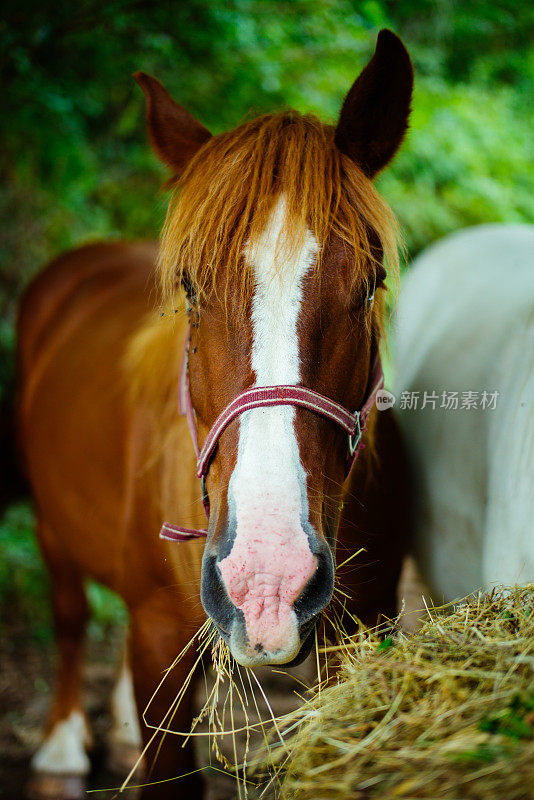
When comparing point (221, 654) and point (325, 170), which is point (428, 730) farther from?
point (325, 170)

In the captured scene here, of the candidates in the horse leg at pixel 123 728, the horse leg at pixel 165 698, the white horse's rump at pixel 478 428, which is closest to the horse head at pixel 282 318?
the white horse's rump at pixel 478 428

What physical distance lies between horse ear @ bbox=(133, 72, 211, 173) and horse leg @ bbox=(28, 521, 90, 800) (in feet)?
6.00

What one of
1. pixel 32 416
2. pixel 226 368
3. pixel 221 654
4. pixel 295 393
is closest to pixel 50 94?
pixel 32 416

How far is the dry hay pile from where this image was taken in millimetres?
737

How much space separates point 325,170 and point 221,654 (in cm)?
108

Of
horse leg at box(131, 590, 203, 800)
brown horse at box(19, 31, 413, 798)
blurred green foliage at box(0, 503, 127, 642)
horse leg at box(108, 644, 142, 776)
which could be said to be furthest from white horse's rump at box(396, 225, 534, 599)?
blurred green foliage at box(0, 503, 127, 642)

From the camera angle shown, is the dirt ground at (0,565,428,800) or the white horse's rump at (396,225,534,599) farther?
the dirt ground at (0,565,428,800)

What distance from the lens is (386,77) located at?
4.61ft

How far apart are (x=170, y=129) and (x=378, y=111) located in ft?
1.90

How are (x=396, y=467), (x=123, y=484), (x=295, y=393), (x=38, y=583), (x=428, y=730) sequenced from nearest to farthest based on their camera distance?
(x=428, y=730) → (x=295, y=393) → (x=396, y=467) → (x=123, y=484) → (x=38, y=583)

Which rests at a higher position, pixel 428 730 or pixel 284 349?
pixel 284 349

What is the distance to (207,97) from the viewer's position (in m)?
3.25

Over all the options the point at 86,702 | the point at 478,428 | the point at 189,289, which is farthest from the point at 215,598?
the point at 86,702

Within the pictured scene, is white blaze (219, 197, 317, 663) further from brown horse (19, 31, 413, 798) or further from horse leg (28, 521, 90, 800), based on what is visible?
horse leg (28, 521, 90, 800)
